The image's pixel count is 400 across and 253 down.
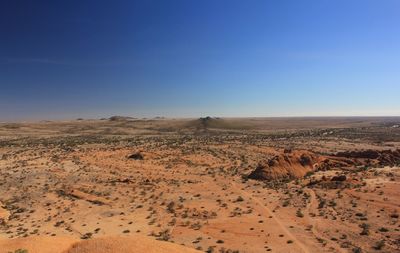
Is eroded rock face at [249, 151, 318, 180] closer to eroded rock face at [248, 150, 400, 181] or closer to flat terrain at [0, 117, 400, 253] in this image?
eroded rock face at [248, 150, 400, 181]

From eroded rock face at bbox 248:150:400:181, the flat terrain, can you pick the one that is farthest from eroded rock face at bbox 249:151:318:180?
the flat terrain

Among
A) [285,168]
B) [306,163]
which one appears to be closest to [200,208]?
[285,168]

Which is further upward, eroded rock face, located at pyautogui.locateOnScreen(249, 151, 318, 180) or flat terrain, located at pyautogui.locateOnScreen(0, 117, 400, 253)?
eroded rock face, located at pyautogui.locateOnScreen(249, 151, 318, 180)

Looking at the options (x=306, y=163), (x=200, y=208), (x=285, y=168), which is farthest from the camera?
(x=306, y=163)

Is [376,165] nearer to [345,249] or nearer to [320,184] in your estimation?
[320,184]

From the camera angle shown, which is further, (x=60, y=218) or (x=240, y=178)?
(x=240, y=178)

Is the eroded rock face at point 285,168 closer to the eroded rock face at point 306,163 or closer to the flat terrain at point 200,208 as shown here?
the eroded rock face at point 306,163

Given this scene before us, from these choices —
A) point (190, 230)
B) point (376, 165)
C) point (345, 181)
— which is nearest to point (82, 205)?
point (190, 230)

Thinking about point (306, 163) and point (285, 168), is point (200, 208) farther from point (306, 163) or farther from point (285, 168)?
point (306, 163)
